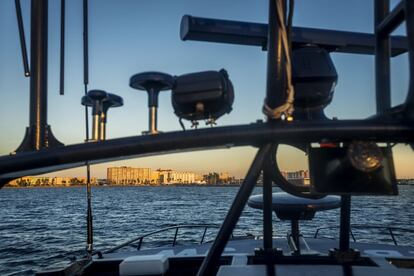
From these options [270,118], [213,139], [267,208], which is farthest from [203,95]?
[267,208]

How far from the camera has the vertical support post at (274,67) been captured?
180 cm

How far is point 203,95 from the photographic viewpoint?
1886 millimetres

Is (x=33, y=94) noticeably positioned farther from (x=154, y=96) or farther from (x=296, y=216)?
(x=296, y=216)

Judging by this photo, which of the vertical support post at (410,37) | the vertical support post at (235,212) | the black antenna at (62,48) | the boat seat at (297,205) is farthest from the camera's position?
the boat seat at (297,205)

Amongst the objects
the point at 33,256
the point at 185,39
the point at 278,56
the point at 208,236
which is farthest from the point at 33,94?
the point at 208,236

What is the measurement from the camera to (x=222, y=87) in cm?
188

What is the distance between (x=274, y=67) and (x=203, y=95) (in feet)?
1.28

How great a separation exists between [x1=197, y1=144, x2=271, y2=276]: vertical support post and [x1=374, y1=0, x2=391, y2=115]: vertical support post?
2.60 ft

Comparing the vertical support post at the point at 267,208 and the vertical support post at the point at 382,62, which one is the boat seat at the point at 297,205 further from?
the vertical support post at the point at 382,62

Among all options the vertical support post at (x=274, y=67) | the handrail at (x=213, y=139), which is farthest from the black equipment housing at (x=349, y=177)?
the vertical support post at (x=274, y=67)

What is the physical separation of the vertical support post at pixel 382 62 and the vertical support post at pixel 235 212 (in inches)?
31.2

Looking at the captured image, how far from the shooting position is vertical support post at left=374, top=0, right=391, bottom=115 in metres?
2.07

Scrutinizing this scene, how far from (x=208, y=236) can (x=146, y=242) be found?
192 inches

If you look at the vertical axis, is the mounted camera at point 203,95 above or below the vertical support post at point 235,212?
above
